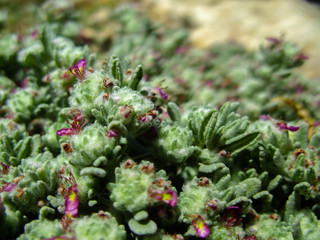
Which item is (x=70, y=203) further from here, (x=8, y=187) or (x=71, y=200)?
(x=8, y=187)

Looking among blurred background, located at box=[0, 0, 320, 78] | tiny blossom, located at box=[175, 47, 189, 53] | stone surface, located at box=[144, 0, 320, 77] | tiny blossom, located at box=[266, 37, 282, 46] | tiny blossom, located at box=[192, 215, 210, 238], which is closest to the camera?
tiny blossom, located at box=[192, 215, 210, 238]

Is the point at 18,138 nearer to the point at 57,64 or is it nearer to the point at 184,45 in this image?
the point at 57,64

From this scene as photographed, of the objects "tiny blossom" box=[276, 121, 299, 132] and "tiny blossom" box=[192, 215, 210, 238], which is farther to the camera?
"tiny blossom" box=[276, 121, 299, 132]

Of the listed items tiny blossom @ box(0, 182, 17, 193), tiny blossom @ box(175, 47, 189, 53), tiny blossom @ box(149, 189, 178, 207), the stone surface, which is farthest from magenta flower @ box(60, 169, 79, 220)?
the stone surface

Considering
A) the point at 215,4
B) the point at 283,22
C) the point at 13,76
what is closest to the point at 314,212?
the point at 13,76

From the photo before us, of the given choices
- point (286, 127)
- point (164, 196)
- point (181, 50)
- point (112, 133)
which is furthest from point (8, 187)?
point (181, 50)

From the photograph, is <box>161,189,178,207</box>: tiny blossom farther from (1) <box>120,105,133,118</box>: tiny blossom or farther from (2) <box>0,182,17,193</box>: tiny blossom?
(2) <box>0,182,17,193</box>: tiny blossom
